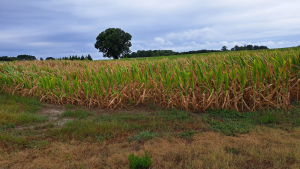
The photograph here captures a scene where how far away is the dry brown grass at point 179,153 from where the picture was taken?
330cm

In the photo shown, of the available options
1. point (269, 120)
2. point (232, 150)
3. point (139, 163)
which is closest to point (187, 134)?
point (232, 150)

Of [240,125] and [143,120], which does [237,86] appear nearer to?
[240,125]

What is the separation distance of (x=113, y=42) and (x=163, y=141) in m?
28.3

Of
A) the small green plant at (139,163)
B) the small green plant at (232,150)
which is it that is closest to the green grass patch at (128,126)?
the small green plant at (139,163)

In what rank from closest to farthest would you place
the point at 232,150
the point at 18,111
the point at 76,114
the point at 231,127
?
the point at 232,150 < the point at 231,127 < the point at 76,114 < the point at 18,111

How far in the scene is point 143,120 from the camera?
5.41 meters

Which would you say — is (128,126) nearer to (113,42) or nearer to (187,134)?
(187,134)

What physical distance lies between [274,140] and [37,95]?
7.52m

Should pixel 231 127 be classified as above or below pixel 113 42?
below

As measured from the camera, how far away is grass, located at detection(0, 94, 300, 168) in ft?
11.1

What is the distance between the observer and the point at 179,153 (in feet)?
11.6

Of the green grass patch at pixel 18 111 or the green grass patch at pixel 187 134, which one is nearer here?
the green grass patch at pixel 187 134

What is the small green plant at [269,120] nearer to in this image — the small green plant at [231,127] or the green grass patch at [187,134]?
the small green plant at [231,127]

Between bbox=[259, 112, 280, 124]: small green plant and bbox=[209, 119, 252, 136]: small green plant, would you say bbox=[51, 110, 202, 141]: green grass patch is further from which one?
bbox=[259, 112, 280, 124]: small green plant
